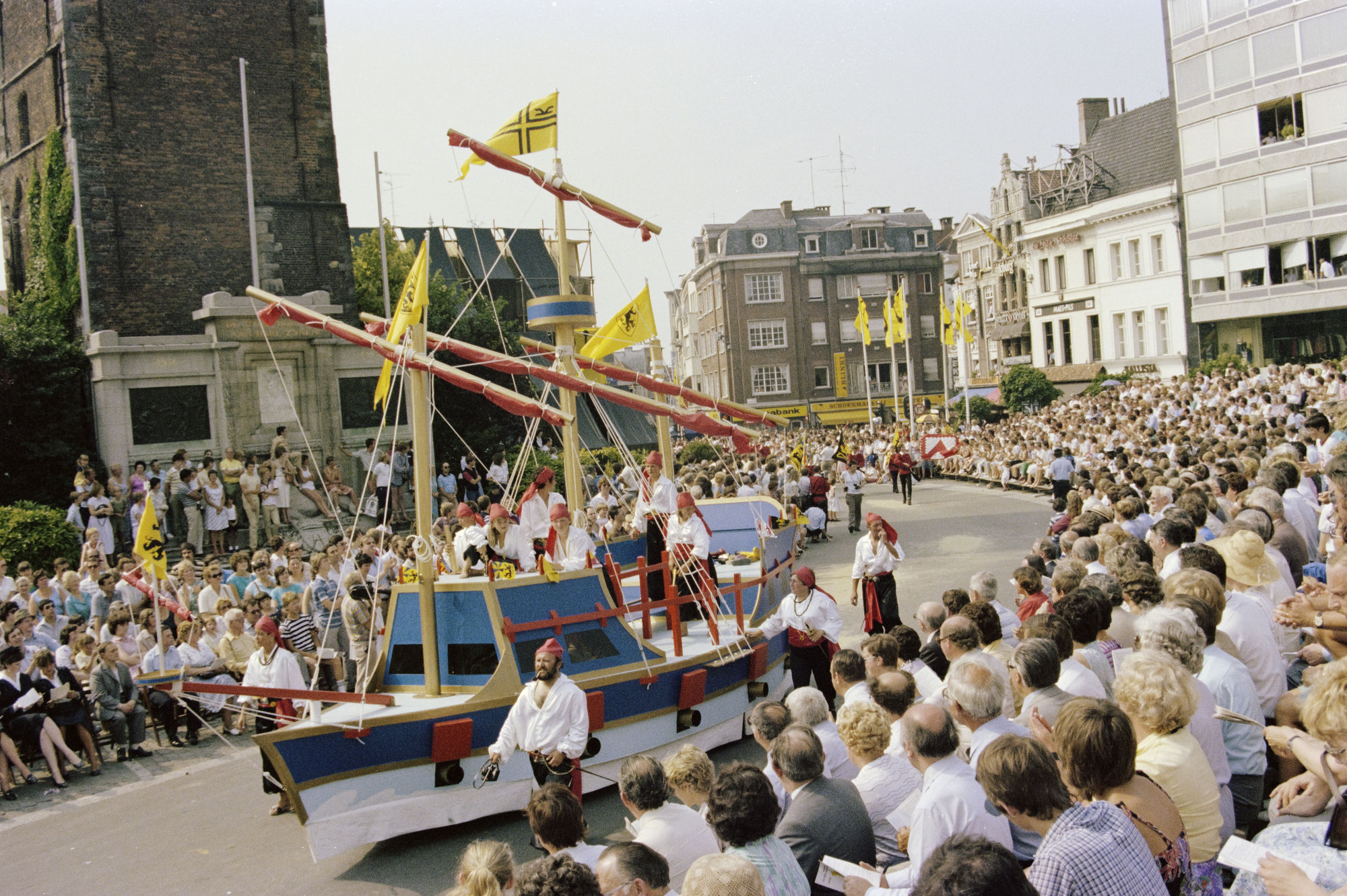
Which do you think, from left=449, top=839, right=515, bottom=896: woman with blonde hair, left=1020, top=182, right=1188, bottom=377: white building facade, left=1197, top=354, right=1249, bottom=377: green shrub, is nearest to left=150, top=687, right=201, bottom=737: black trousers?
left=449, top=839, right=515, bottom=896: woman with blonde hair

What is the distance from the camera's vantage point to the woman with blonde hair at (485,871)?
12.8ft

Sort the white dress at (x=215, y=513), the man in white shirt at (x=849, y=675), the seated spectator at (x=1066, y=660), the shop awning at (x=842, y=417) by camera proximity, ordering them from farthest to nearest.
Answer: the shop awning at (x=842, y=417) → the white dress at (x=215, y=513) → the man in white shirt at (x=849, y=675) → the seated spectator at (x=1066, y=660)

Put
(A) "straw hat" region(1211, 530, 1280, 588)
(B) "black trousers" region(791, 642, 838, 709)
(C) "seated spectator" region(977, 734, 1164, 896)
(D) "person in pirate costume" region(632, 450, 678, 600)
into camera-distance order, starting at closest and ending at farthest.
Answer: (C) "seated spectator" region(977, 734, 1164, 896) < (A) "straw hat" region(1211, 530, 1280, 588) < (B) "black trousers" region(791, 642, 838, 709) < (D) "person in pirate costume" region(632, 450, 678, 600)

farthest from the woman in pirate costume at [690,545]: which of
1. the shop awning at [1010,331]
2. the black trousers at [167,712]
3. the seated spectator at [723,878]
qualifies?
the shop awning at [1010,331]

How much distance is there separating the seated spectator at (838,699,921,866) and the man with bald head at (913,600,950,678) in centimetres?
270

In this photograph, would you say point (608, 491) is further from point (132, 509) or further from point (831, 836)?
point (831, 836)

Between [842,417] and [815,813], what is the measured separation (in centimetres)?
6263

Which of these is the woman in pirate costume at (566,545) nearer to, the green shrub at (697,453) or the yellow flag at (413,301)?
the yellow flag at (413,301)

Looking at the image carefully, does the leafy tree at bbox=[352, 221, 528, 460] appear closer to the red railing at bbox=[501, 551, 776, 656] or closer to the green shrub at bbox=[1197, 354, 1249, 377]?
the red railing at bbox=[501, 551, 776, 656]

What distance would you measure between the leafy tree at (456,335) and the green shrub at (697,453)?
18.2 ft

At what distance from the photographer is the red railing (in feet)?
30.0

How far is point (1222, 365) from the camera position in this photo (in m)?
34.9

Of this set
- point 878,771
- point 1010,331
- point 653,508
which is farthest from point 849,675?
point 1010,331

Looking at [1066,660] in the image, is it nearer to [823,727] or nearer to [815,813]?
[823,727]
